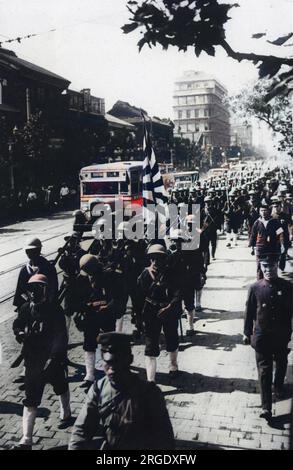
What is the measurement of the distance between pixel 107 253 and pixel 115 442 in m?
6.11

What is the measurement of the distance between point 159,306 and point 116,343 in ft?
10.1

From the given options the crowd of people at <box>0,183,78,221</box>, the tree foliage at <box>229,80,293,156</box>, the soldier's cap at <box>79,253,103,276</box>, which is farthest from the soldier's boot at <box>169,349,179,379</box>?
the tree foliage at <box>229,80,293,156</box>

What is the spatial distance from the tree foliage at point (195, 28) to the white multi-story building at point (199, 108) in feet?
243

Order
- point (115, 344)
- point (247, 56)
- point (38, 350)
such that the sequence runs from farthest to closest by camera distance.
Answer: point (38, 350) → point (247, 56) → point (115, 344)

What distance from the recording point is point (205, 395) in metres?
6.12

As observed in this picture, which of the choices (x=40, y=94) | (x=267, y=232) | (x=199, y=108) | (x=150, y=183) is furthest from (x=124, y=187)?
(x=199, y=108)

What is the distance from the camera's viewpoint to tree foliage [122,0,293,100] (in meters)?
3.44

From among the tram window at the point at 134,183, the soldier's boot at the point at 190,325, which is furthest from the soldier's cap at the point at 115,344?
the tram window at the point at 134,183

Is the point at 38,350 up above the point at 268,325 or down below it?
below

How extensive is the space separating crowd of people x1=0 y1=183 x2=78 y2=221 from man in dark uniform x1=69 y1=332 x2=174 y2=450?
2461 cm

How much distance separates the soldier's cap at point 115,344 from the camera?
3328mm

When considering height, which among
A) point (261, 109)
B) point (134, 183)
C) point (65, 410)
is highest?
point (261, 109)

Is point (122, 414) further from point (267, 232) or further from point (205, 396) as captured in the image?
point (267, 232)
